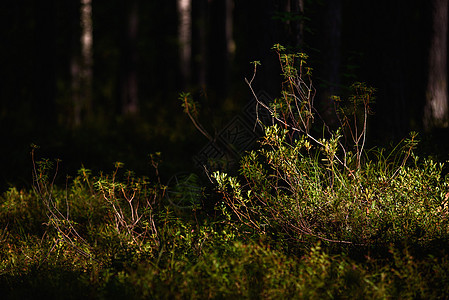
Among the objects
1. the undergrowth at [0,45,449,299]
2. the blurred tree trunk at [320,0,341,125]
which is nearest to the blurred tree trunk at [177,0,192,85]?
the blurred tree trunk at [320,0,341,125]

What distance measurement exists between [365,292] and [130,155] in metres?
5.42

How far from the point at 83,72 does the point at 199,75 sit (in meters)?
4.19

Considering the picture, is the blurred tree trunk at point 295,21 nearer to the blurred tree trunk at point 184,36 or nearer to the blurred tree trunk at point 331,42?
the blurred tree trunk at point 331,42

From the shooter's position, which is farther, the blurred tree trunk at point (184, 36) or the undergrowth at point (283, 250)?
the blurred tree trunk at point (184, 36)

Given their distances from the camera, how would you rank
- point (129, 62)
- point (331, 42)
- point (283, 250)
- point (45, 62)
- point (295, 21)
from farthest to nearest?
point (129, 62)
point (45, 62)
point (331, 42)
point (295, 21)
point (283, 250)

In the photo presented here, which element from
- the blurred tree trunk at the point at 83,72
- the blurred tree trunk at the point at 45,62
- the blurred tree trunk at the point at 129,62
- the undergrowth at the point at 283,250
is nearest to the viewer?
the undergrowth at the point at 283,250

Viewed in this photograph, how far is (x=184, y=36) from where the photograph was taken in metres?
16.7

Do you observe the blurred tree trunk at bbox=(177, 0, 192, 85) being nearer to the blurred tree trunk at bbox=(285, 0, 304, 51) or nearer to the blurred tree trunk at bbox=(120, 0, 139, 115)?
the blurred tree trunk at bbox=(120, 0, 139, 115)

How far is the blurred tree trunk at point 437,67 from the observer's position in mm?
8273

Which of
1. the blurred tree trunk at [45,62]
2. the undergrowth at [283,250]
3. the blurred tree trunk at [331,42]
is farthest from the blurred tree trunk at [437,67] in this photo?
the blurred tree trunk at [45,62]

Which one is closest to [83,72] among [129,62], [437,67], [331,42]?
[129,62]

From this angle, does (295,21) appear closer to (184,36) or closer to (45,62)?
(45,62)

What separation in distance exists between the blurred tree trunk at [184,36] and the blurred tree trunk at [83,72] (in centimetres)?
330

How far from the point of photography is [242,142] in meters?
6.39
